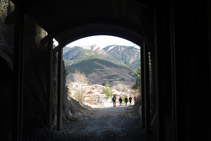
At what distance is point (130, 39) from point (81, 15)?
285 cm

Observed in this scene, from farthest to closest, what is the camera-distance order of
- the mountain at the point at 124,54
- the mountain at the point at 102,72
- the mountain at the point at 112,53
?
the mountain at the point at 124,54 < the mountain at the point at 112,53 < the mountain at the point at 102,72

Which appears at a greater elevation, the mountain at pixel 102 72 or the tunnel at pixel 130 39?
the mountain at pixel 102 72

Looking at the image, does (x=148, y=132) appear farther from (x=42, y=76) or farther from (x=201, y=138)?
(x=201, y=138)

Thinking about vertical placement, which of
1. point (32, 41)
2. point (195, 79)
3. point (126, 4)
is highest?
point (126, 4)

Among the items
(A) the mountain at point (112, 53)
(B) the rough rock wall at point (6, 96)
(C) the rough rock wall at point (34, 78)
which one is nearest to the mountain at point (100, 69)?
(A) the mountain at point (112, 53)

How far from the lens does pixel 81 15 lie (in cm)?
819

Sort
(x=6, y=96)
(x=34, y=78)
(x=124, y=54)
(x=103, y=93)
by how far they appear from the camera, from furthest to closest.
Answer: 1. (x=124, y=54)
2. (x=103, y=93)
3. (x=34, y=78)
4. (x=6, y=96)

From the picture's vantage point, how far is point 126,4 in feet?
22.3

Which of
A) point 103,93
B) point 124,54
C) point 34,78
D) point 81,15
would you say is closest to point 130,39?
point 81,15

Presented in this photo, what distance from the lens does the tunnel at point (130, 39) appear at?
3004 mm

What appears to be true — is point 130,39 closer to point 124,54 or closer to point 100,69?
point 100,69

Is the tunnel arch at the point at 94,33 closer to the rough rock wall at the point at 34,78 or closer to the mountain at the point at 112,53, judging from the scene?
the rough rock wall at the point at 34,78

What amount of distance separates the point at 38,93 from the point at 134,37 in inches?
197

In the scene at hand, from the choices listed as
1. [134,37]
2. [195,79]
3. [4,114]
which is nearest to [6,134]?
[4,114]
